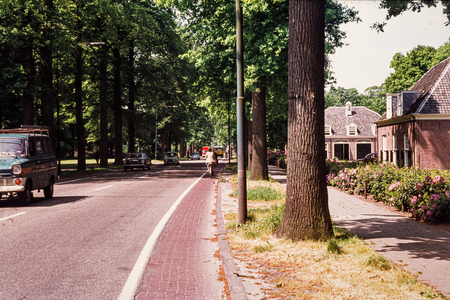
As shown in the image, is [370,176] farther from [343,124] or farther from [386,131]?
[343,124]

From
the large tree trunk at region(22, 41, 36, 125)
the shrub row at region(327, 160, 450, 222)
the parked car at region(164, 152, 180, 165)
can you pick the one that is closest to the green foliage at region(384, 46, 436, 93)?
the parked car at region(164, 152, 180, 165)

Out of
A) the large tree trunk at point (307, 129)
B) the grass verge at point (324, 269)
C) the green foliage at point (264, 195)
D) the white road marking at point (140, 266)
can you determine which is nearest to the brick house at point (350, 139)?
the green foliage at point (264, 195)

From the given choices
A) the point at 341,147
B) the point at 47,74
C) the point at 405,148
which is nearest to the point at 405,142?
the point at 405,148

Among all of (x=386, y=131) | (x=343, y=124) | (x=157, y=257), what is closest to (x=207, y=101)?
(x=386, y=131)

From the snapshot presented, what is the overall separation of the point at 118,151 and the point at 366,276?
124ft

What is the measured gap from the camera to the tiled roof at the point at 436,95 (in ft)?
95.2

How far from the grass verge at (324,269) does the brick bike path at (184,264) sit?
53cm

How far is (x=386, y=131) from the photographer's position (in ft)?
117

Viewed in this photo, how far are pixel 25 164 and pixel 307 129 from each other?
9.04 m

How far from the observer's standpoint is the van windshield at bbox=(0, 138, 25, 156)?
13.1 m

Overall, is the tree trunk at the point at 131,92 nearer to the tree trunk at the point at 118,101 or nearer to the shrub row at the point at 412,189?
the tree trunk at the point at 118,101

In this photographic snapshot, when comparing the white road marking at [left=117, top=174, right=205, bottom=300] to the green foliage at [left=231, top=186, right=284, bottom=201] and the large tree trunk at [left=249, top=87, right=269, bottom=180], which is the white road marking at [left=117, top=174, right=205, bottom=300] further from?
the large tree trunk at [left=249, top=87, right=269, bottom=180]

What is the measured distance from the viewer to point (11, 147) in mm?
13219

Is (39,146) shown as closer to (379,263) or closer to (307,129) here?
(307,129)
